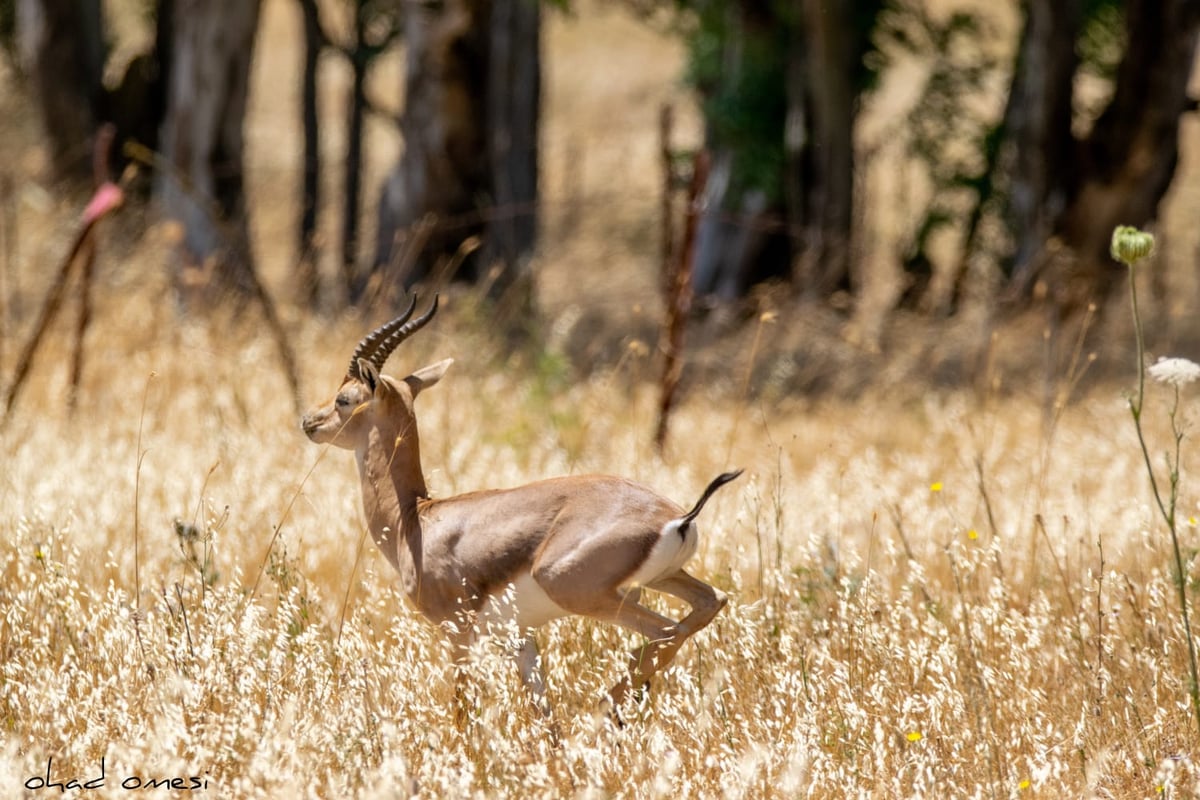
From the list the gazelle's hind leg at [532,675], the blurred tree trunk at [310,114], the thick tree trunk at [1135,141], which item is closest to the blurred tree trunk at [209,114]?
the blurred tree trunk at [310,114]

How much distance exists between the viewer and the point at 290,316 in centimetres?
1064

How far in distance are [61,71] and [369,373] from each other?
11939mm

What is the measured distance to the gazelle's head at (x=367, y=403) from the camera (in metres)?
4.44

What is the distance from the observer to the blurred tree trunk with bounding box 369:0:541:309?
11.8 m

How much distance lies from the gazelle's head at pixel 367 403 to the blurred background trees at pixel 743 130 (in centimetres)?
544

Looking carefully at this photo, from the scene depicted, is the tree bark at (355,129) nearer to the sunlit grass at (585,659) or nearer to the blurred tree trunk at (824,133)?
the blurred tree trunk at (824,133)

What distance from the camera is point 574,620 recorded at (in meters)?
4.75

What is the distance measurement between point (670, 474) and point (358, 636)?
9.60 ft

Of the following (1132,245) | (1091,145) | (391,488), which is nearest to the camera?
(1132,245)

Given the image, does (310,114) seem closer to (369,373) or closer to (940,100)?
(940,100)

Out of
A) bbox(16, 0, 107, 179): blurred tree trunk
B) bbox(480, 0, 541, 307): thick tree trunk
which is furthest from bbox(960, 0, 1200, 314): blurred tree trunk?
bbox(16, 0, 107, 179): blurred tree trunk

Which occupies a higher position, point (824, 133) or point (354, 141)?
point (824, 133)

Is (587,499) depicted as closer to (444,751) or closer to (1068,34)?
(444,751)

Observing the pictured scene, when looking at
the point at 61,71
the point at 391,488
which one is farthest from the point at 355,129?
the point at 391,488
